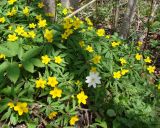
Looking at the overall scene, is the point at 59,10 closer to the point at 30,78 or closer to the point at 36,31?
the point at 36,31

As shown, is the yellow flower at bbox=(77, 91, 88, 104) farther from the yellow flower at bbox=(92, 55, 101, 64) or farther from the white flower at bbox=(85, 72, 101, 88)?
the yellow flower at bbox=(92, 55, 101, 64)

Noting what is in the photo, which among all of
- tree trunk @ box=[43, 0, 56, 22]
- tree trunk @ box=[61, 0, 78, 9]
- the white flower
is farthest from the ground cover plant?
tree trunk @ box=[61, 0, 78, 9]

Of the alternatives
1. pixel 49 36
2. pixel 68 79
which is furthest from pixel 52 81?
pixel 49 36

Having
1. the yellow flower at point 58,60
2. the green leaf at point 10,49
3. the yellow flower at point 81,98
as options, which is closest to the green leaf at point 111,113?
the yellow flower at point 81,98

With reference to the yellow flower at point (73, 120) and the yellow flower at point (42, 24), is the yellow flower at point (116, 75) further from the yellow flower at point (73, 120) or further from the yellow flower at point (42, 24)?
the yellow flower at point (42, 24)

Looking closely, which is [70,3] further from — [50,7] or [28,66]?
[28,66]

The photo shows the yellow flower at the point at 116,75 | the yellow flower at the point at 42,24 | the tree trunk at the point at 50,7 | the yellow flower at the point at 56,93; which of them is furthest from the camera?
the tree trunk at the point at 50,7
